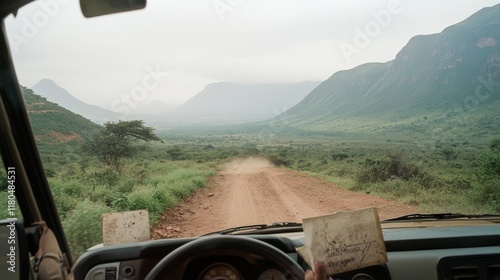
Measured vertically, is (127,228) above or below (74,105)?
below

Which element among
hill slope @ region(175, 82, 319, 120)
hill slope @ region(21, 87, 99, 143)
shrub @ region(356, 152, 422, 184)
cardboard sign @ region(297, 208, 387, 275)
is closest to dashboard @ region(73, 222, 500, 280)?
cardboard sign @ region(297, 208, 387, 275)

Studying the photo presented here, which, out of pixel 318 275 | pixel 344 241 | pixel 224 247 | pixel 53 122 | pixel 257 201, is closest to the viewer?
pixel 318 275

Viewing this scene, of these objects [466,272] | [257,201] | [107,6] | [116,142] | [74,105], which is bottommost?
[466,272]

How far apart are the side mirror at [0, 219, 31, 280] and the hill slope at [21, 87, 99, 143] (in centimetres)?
75

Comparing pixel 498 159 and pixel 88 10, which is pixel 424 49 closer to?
pixel 498 159

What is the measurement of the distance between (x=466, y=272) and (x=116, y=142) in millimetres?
2503

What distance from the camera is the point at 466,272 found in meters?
2.81

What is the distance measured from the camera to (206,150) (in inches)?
175

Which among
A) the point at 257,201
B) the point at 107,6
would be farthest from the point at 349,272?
the point at 107,6

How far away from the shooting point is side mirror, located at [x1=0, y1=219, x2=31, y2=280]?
2035 millimetres

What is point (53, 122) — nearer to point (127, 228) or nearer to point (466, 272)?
point (127, 228)

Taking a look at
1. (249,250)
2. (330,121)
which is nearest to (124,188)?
(249,250)

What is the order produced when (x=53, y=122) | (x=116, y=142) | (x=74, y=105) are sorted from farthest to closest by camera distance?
(x=116, y=142) → (x=74, y=105) → (x=53, y=122)

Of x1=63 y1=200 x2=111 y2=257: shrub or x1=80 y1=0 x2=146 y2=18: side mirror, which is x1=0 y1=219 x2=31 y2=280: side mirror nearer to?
x1=63 y1=200 x2=111 y2=257: shrub
